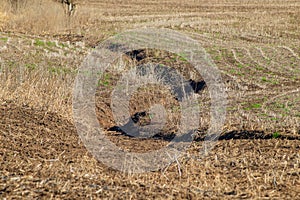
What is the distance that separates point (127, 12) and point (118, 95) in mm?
19287

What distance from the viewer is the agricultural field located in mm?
5359

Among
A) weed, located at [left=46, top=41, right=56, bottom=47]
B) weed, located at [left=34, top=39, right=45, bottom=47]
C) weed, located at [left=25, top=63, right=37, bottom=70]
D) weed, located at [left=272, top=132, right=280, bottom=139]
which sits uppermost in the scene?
weed, located at [left=34, top=39, right=45, bottom=47]

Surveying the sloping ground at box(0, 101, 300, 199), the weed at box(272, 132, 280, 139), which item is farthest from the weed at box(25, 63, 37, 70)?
the weed at box(272, 132, 280, 139)

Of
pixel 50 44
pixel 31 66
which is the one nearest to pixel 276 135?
pixel 31 66

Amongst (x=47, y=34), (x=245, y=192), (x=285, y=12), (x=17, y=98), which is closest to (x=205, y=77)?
(x=17, y=98)

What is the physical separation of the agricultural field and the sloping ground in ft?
0.04

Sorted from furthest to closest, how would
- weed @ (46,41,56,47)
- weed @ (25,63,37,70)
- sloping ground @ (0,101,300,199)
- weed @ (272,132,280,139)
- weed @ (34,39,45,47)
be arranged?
weed @ (46,41,56,47)
weed @ (34,39,45,47)
weed @ (25,63,37,70)
weed @ (272,132,280,139)
sloping ground @ (0,101,300,199)

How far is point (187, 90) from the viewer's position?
39.0 feet

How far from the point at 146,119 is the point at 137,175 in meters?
3.83

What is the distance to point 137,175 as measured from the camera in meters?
5.91

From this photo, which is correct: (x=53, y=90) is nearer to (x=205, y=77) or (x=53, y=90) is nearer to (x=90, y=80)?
(x=90, y=80)

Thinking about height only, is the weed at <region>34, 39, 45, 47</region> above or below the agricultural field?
above

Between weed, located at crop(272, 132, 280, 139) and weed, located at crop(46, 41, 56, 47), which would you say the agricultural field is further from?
weed, located at crop(46, 41, 56, 47)

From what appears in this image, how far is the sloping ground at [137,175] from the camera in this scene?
515 cm
